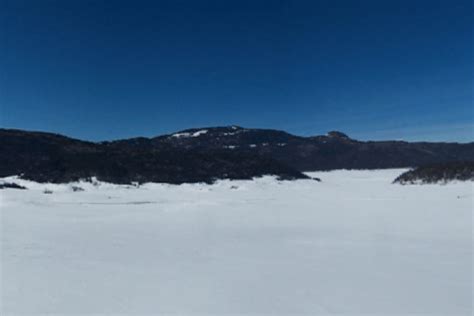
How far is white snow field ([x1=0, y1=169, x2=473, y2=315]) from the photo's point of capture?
17.1 ft

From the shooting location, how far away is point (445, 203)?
1772 centimetres

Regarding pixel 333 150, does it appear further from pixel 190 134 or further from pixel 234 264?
pixel 234 264

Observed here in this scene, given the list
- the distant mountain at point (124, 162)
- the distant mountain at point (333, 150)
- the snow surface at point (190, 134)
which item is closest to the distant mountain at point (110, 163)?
the distant mountain at point (124, 162)

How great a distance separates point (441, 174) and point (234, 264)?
29935mm

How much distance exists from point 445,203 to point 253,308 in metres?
15.1

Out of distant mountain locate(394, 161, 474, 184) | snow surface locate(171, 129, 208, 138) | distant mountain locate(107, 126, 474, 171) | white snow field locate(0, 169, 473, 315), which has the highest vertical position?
snow surface locate(171, 129, 208, 138)

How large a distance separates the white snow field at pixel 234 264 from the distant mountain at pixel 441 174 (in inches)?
762

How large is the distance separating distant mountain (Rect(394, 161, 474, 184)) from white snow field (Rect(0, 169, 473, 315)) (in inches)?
762

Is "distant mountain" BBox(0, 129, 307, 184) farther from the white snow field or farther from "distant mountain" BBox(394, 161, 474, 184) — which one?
the white snow field

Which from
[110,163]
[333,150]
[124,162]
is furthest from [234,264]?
[333,150]

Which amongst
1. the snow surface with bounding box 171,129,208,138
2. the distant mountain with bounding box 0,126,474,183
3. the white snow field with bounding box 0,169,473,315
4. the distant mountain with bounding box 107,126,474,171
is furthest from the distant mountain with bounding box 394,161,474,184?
the snow surface with bounding box 171,129,208,138

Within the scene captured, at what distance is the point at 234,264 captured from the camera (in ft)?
23.9

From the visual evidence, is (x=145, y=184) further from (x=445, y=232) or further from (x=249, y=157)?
(x=445, y=232)

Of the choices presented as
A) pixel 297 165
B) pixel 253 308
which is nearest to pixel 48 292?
pixel 253 308
